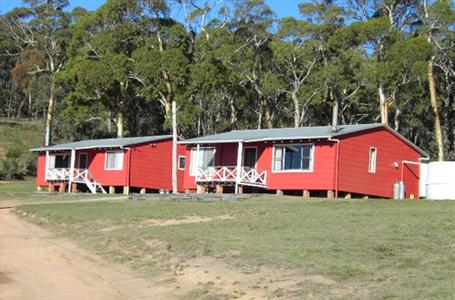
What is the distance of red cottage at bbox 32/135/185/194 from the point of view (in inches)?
1719

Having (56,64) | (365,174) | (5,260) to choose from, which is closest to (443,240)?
(5,260)

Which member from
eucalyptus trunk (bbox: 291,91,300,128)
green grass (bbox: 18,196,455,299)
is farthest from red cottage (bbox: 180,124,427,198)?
eucalyptus trunk (bbox: 291,91,300,128)

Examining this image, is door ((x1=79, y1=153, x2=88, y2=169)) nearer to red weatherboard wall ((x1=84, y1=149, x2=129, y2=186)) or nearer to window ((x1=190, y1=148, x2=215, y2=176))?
red weatherboard wall ((x1=84, y1=149, x2=129, y2=186))

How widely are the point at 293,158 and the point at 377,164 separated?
13.9 ft

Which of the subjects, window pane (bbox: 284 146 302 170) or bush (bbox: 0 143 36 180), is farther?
bush (bbox: 0 143 36 180)

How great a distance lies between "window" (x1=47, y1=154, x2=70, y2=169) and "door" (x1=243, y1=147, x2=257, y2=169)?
17.4 m

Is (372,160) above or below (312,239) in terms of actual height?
above

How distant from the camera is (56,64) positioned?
69.9 metres

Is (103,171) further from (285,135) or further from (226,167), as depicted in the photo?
(285,135)

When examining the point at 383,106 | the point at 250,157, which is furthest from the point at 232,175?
the point at 383,106

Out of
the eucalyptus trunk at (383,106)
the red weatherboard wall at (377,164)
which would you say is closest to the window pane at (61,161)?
the eucalyptus trunk at (383,106)

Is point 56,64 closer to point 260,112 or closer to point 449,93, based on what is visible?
point 260,112

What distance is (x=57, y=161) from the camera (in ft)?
165

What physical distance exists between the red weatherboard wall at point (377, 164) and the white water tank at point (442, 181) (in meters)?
3.85
